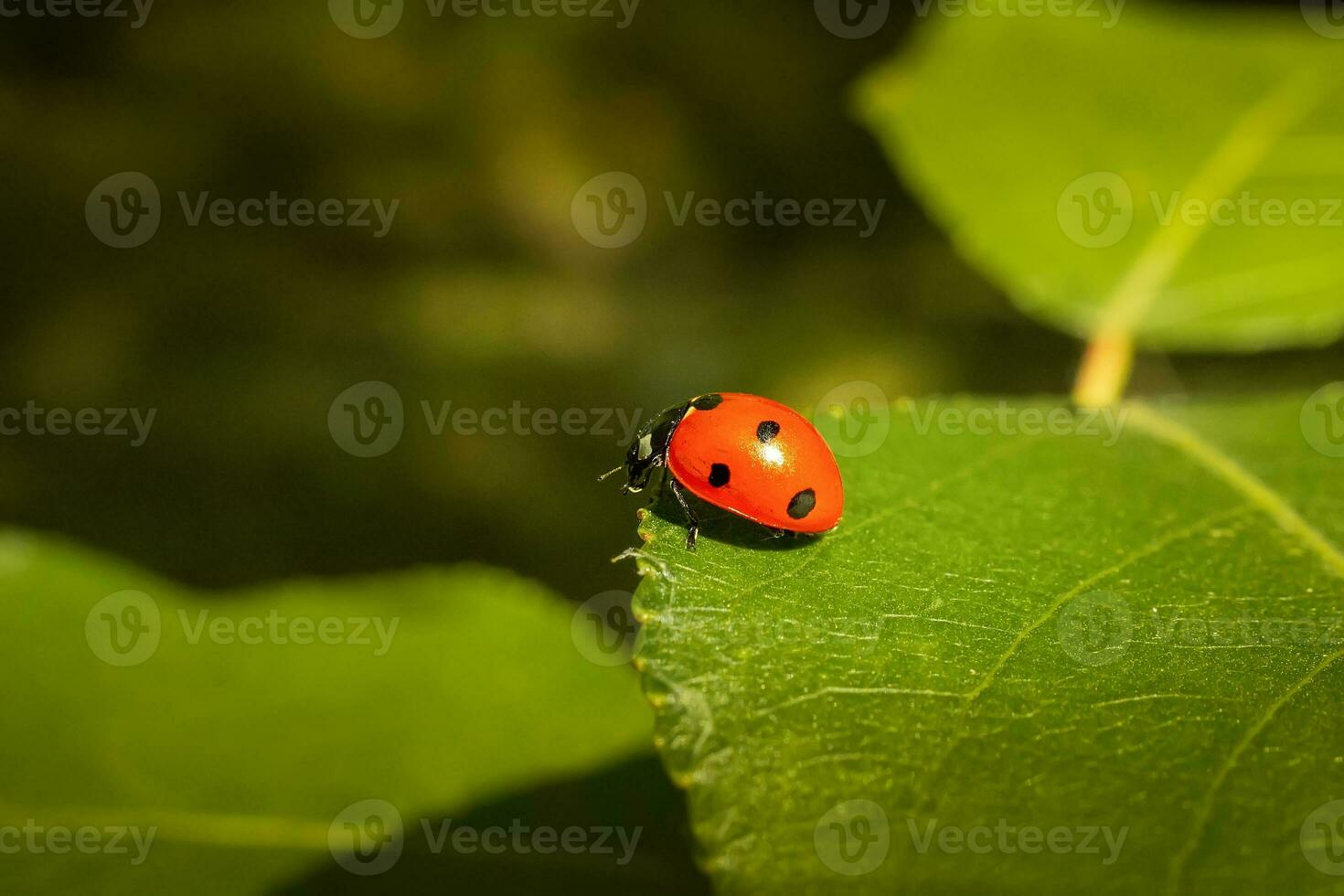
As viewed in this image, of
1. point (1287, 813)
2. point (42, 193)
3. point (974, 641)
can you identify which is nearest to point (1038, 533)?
point (974, 641)

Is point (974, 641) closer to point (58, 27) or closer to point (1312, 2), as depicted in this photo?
point (1312, 2)
